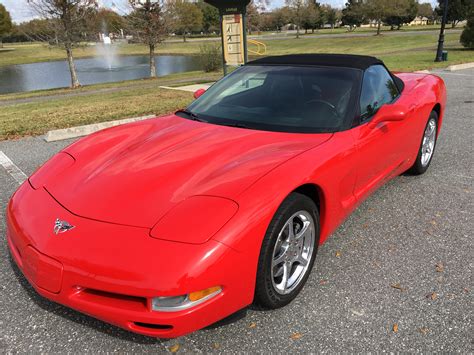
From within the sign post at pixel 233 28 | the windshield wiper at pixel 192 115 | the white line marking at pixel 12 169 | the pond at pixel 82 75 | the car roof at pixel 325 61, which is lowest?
the pond at pixel 82 75

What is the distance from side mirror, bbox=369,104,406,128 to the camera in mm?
3086

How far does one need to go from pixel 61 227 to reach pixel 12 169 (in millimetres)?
3601

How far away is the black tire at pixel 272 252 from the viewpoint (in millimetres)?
2125

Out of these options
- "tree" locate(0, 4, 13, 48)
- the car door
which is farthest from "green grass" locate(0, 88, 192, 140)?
"tree" locate(0, 4, 13, 48)

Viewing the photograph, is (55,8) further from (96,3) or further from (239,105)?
(239,105)

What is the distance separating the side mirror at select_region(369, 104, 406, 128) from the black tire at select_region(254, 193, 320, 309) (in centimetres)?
107

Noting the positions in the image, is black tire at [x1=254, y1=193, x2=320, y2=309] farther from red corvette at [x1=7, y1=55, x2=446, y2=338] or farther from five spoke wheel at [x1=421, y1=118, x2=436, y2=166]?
five spoke wheel at [x1=421, y1=118, x2=436, y2=166]

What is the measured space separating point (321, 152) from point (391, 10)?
173ft

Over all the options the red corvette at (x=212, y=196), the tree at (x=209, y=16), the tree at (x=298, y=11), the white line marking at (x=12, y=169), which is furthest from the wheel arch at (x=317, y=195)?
the tree at (x=209, y=16)

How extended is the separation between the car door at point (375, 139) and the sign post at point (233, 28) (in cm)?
868

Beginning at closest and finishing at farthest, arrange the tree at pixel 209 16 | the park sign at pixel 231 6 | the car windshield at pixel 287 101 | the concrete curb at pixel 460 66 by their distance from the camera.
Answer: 1. the car windshield at pixel 287 101
2. the park sign at pixel 231 6
3. the concrete curb at pixel 460 66
4. the tree at pixel 209 16

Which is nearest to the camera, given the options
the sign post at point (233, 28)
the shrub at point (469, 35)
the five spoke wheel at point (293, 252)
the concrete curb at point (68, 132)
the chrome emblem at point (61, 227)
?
the chrome emblem at point (61, 227)

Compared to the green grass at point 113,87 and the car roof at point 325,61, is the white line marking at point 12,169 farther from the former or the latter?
the green grass at point 113,87

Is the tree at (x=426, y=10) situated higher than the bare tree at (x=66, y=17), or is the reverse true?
the tree at (x=426, y=10)
